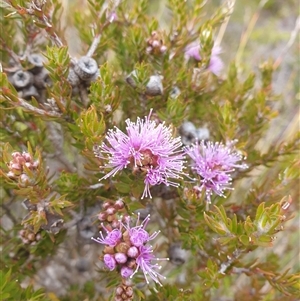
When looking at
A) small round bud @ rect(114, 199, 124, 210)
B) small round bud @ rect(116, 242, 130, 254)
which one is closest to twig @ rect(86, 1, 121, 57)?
small round bud @ rect(114, 199, 124, 210)

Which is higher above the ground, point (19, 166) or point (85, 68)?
point (85, 68)

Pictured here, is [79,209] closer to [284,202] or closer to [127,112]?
[127,112]

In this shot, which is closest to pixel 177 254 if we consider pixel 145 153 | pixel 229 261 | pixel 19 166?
pixel 229 261

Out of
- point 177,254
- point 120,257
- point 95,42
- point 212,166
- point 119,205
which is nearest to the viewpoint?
point 120,257

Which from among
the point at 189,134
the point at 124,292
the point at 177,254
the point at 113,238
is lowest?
the point at 177,254

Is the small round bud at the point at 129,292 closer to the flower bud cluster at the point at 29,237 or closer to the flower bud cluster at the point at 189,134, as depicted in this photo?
the flower bud cluster at the point at 29,237

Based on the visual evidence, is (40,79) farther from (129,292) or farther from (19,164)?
(129,292)

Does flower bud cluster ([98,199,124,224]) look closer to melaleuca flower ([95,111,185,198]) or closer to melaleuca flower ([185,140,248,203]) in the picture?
melaleuca flower ([95,111,185,198])

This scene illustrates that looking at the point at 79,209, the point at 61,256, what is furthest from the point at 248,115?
the point at 61,256
